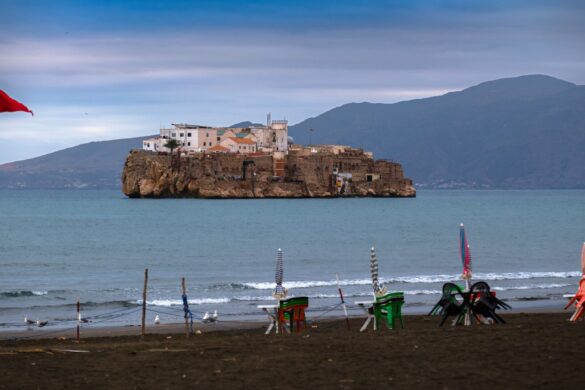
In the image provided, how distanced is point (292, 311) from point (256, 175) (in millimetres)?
128002

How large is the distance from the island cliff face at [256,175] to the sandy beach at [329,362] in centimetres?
12501

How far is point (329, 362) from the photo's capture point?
14.2 metres

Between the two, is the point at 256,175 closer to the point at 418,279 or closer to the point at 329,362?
the point at 418,279

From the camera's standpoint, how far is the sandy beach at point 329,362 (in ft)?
41.6

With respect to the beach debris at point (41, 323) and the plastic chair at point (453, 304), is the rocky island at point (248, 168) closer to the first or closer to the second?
the beach debris at point (41, 323)

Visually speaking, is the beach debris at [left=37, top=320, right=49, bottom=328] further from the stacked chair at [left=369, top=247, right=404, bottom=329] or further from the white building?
the white building

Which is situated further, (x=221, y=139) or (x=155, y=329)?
(x=221, y=139)

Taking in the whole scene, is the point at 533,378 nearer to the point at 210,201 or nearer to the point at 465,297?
the point at 465,297

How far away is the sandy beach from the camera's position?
12.7 metres

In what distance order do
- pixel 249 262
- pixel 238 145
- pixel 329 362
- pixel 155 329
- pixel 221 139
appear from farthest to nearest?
1. pixel 221 139
2. pixel 238 145
3. pixel 249 262
4. pixel 155 329
5. pixel 329 362

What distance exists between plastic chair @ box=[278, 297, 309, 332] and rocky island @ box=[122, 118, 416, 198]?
398 ft

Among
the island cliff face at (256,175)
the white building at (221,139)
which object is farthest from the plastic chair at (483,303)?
the white building at (221,139)

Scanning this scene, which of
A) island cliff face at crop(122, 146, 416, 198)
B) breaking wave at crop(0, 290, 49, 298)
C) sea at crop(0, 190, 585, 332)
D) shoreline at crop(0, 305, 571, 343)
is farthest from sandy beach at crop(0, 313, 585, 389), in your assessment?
island cliff face at crop(122, 146, 416, 198)

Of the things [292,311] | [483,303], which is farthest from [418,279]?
[292,311]
